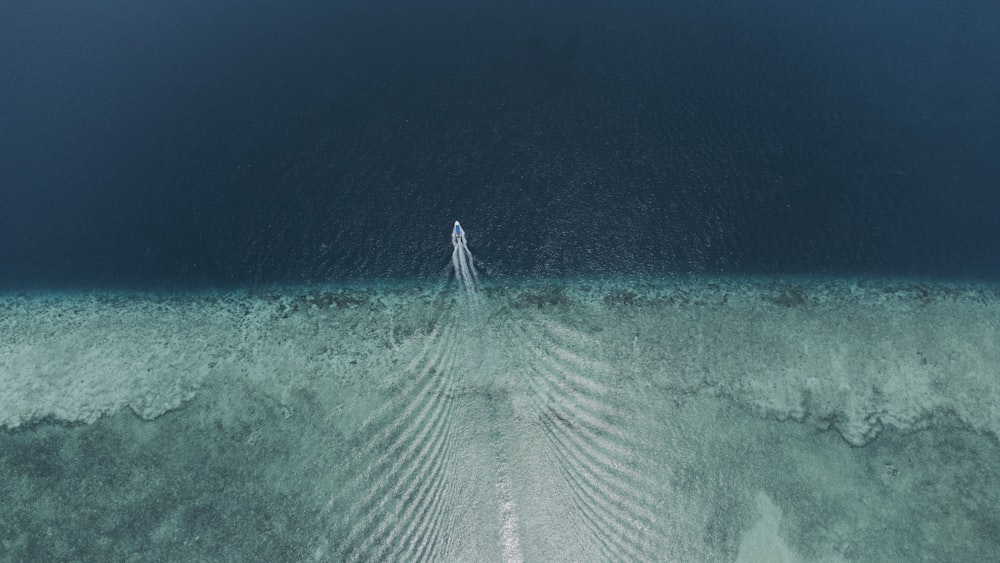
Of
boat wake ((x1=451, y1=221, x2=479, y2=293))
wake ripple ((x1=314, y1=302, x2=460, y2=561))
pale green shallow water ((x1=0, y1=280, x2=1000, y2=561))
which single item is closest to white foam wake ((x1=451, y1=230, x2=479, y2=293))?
boat wake ((x1=451, y1=221, x2=479, y2=293))

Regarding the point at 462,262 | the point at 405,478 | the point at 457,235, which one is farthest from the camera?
the point at 457,235

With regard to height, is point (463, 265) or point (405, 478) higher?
point (463, 265)

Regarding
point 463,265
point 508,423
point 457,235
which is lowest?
point 508,423

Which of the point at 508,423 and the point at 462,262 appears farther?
the point at 462,262

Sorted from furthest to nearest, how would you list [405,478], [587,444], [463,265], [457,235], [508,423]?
[457,235]
[463,265]
[508,423]
[587,444]
[405,478]

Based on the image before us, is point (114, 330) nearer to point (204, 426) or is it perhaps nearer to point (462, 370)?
point (204, 426)

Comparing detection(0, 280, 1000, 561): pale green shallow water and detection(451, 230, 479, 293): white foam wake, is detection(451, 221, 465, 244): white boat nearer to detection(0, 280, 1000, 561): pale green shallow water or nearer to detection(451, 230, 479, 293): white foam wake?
detection(451, 230, 479, 293): white foam wake

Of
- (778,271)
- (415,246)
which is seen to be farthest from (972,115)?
(415,246)

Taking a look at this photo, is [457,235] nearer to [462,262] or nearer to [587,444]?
[462,262]

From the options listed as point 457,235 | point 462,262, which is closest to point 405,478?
point 462,262
